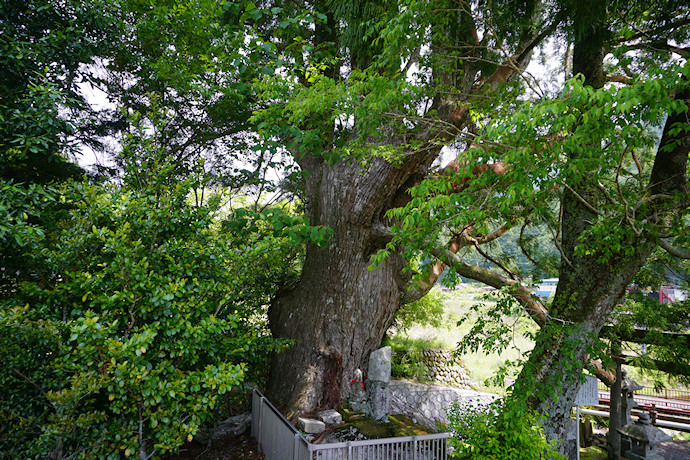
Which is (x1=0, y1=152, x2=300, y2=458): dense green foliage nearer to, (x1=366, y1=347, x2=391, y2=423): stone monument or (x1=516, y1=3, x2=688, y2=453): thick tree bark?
(x1=366, y1=347, x2=391, y2=423): stone monument

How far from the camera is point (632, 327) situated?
257 inches

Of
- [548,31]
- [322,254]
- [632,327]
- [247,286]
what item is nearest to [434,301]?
[632,327]

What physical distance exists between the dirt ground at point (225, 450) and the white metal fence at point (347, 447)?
0.47 meters

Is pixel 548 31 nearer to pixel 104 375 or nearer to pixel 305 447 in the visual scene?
pixel 305 447

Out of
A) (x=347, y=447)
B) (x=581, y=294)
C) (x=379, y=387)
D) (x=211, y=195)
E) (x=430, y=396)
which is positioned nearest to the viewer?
(x=347, y=447)

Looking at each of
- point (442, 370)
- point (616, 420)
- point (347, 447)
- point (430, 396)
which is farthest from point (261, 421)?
point (616, 420)

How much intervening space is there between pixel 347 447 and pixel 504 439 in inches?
66.7

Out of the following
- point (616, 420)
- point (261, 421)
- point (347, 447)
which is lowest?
point (616, 420)

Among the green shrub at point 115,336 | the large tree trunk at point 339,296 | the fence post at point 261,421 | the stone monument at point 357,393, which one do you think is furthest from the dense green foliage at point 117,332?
the stone monument at point 357,393

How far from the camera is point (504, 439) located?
12.5 ft

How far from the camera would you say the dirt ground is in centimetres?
432

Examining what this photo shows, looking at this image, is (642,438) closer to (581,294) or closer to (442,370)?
(442,370)

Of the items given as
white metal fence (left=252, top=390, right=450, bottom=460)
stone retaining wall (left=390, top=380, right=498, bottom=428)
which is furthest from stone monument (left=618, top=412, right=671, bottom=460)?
white metal fence (left=252, top=390, right=450, bottom=460)

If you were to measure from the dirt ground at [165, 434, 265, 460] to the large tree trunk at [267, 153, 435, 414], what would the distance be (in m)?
0.67
